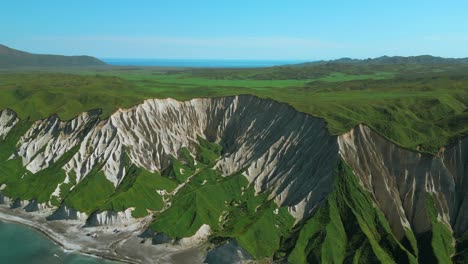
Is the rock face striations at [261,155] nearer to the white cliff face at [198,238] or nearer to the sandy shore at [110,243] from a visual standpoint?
the sandy shore at [110,243]

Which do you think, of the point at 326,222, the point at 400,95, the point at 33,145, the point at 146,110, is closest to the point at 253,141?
the point at 146,110

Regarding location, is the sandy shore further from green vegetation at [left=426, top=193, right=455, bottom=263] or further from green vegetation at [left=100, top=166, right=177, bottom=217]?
green vegetation at [left=426, top=193, right=455, bottom=263]

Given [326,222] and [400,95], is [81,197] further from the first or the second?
[400,95]

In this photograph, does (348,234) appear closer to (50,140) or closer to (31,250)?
(31,250)

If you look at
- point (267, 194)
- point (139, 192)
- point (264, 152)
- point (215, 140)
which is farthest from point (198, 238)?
point (215, 140)

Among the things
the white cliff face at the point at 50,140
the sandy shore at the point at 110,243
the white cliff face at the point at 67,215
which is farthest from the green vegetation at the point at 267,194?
the sandy shore at the point at 110,243

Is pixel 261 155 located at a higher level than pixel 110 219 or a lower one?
higher

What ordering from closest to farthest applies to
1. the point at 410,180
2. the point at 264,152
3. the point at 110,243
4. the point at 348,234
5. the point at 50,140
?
the point at 348,234 < the point at 410,180 < the point at 110,243 < the point at 264,152 < the point at 50,140
